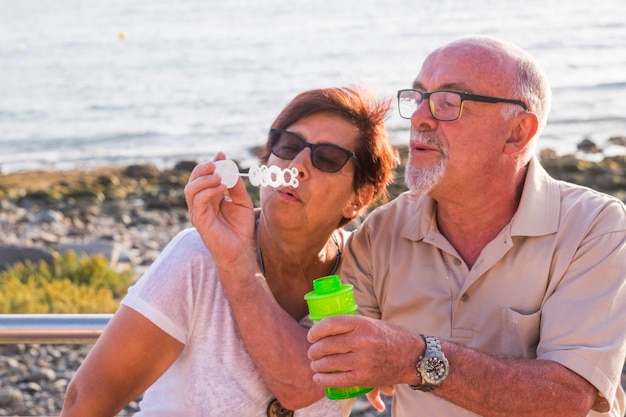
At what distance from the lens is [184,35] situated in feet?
147

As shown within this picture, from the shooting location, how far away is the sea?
23.5 meters

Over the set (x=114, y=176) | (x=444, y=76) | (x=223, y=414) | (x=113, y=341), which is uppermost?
(x=444, y=76)

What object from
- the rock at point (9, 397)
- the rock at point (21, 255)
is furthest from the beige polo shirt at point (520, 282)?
the rock at point (21, 255)

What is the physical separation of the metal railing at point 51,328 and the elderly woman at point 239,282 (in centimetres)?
9

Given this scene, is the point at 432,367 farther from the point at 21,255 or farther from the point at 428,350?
the point at 21,255

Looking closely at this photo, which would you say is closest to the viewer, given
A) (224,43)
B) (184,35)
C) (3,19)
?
(224,43)

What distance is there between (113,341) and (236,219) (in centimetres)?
62

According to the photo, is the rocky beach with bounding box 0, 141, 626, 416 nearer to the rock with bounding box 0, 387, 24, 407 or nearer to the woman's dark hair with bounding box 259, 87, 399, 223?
the rock with bounding box 0, 387, 24, 407

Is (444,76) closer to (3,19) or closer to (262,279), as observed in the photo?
(262,279)

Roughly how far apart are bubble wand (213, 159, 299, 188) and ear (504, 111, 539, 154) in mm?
830

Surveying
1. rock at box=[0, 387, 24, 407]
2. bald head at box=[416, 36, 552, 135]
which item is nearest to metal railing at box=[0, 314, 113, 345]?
bald head at box=[416, 36, 552, 135]

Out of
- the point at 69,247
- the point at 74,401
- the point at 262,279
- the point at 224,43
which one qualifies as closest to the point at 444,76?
the point at 262,279

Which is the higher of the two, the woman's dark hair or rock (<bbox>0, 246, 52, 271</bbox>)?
the woman's dark hair

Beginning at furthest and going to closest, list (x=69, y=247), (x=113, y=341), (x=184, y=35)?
(x=184, y=35), (x=69, y=247), (x=113, y=341)
